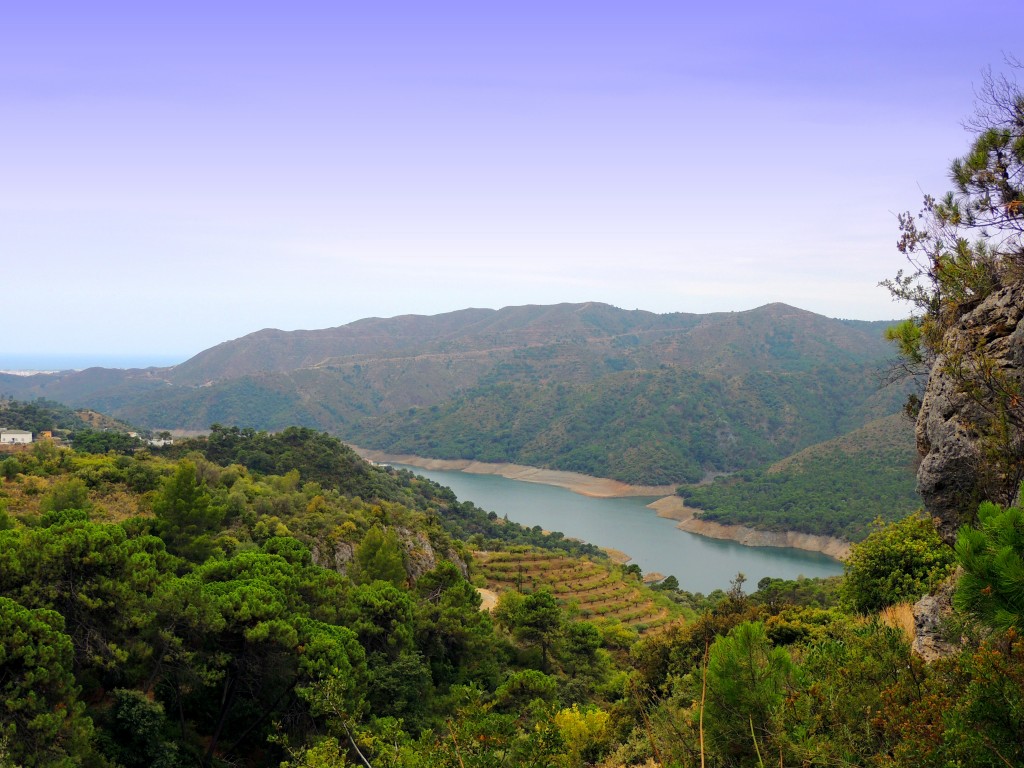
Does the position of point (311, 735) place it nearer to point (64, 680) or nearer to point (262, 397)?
point (64, 680)

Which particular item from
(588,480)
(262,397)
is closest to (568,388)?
(588,480)

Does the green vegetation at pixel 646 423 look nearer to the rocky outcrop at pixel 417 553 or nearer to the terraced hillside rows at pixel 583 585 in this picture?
the terraced hillside rows at pixel 583 585

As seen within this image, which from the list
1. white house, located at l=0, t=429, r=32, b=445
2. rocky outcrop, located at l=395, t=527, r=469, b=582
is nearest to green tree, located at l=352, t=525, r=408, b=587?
rocky outcrop, located at l=395, t=527, r=469, b=582

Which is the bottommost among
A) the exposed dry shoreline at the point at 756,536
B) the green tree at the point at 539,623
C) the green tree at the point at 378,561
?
the exposed dry shoreline at the point at 756,536

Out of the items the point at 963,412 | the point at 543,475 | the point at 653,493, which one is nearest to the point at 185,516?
the point at 963,412

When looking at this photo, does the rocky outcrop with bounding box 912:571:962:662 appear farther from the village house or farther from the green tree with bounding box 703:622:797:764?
the village house

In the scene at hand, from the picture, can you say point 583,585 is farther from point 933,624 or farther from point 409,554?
point 933,624

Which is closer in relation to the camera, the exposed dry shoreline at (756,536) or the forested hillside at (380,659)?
the forested hillside at (380,659)

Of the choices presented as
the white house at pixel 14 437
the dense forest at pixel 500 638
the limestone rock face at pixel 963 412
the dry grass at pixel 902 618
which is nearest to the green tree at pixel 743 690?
the dense forest at pixel 500 638
